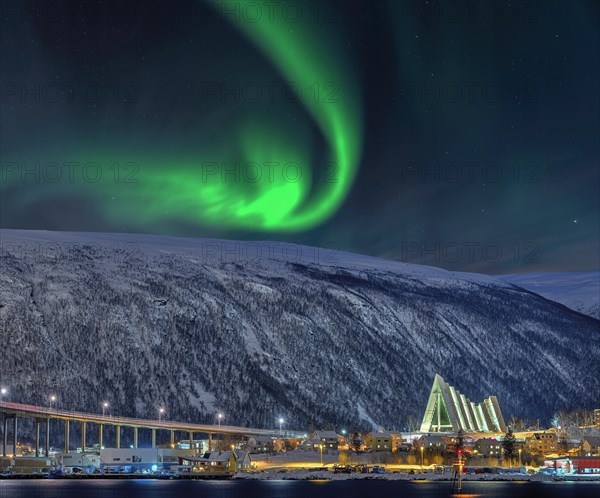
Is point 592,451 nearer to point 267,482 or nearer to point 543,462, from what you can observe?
point 543,462

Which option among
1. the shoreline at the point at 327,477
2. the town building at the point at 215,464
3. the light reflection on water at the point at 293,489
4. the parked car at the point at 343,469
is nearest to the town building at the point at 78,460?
the shoreline at the point at 327,477

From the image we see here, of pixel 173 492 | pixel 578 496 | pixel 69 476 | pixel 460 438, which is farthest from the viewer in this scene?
pixel 460 438

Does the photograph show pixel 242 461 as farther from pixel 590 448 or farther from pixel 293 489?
pixel 590 448

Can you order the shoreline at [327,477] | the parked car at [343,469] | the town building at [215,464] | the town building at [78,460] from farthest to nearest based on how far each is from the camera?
the town building at [78,460] → the town building at [215,464] → the parked car at [343,469] → the shoreline at [327,477]

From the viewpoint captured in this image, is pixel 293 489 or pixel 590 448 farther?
pixel 590 448

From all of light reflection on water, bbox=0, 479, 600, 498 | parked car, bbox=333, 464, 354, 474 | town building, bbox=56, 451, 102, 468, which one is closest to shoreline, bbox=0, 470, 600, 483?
parked car, bbox=333, 464, 354, 474

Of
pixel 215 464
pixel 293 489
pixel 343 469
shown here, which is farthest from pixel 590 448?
pixel 293 489

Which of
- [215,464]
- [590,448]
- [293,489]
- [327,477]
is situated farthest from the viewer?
[590,448]

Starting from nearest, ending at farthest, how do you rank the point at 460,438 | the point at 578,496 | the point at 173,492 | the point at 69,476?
1. the point at 578,496
2. the point at 173,492
3. the point at 69,476
4. the point at 460,438

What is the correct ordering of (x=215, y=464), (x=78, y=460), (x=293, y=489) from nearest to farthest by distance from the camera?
(x=293, y=489) < (x=215, y=464) < (x=78, y=460)

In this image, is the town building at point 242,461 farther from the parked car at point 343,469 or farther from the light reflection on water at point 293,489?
the light reflection on water at point 293,489

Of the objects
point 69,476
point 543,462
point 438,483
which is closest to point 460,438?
point 543,462
